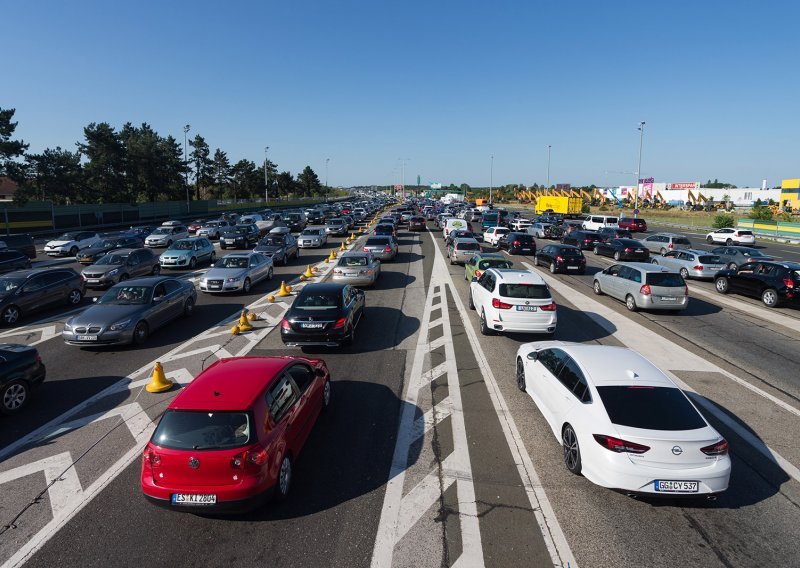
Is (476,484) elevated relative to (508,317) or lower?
lower

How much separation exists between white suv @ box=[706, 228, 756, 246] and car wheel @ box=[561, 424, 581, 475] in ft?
137

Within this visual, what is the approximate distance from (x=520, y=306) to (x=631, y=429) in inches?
245

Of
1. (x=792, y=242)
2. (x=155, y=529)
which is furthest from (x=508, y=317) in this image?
(x=792, y=242)

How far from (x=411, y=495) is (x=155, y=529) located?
3.06m

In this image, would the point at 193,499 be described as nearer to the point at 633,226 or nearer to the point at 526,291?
the point at 526,291

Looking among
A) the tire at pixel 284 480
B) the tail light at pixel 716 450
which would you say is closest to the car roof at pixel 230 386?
the tire at pixel 284 480

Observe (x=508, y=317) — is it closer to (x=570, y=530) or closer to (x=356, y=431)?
(x=356, y=431)

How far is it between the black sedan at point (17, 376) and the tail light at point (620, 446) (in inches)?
388

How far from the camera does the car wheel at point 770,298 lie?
667 inches

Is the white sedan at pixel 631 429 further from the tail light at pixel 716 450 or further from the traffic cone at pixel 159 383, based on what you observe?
the traffic cone at pixel 159 383

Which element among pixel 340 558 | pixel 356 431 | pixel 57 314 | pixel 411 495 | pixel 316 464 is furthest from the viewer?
pixel 57 314

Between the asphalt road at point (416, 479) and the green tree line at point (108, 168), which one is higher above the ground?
the green tree line at point (108, 168)

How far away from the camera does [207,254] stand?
84.7 feet

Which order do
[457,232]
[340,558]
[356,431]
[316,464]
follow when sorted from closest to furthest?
[340,558], [316,464], [356,431], [457,232]
